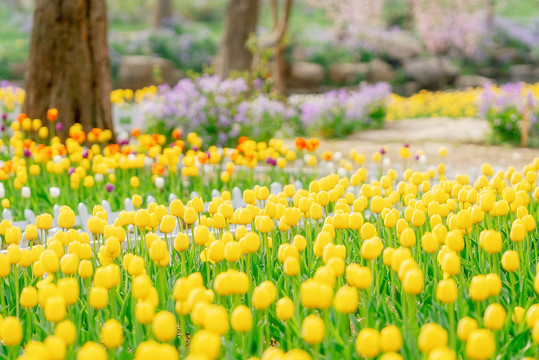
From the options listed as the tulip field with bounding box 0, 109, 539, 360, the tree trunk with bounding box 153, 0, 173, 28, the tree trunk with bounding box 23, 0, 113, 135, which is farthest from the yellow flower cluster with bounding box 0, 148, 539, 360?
the tree trunk with bounding box 153, 0, 173, 28

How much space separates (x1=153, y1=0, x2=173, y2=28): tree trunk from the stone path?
13.7 meters

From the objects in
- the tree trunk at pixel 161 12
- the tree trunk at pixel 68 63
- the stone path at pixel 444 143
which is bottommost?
the stone path at pixel 444 143

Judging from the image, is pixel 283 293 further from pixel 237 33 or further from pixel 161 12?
pixel 161 12

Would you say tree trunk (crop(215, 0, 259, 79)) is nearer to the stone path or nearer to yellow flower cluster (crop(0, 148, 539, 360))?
the stone path

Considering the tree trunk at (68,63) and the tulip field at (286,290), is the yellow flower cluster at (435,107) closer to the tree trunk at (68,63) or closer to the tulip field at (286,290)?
the tree trunk at (68,63)

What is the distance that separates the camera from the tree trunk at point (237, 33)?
41.8 ft

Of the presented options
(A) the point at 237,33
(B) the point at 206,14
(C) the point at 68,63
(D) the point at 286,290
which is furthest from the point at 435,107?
(B) the point at 206,14

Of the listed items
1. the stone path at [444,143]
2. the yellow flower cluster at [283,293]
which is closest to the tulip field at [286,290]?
the yellow flower cluster at [283,293]

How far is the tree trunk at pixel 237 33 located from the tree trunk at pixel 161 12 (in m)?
12.7

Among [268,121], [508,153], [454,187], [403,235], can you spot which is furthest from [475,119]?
[403,235]

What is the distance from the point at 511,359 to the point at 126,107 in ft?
36.2

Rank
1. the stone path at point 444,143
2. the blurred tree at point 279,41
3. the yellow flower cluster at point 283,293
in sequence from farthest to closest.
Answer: the blurred tree at point 279,41, the stone path at point 444,143, the yellow flower cluster at point 283,293

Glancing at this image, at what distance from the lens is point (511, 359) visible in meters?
2.10

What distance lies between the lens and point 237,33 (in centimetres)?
1273
